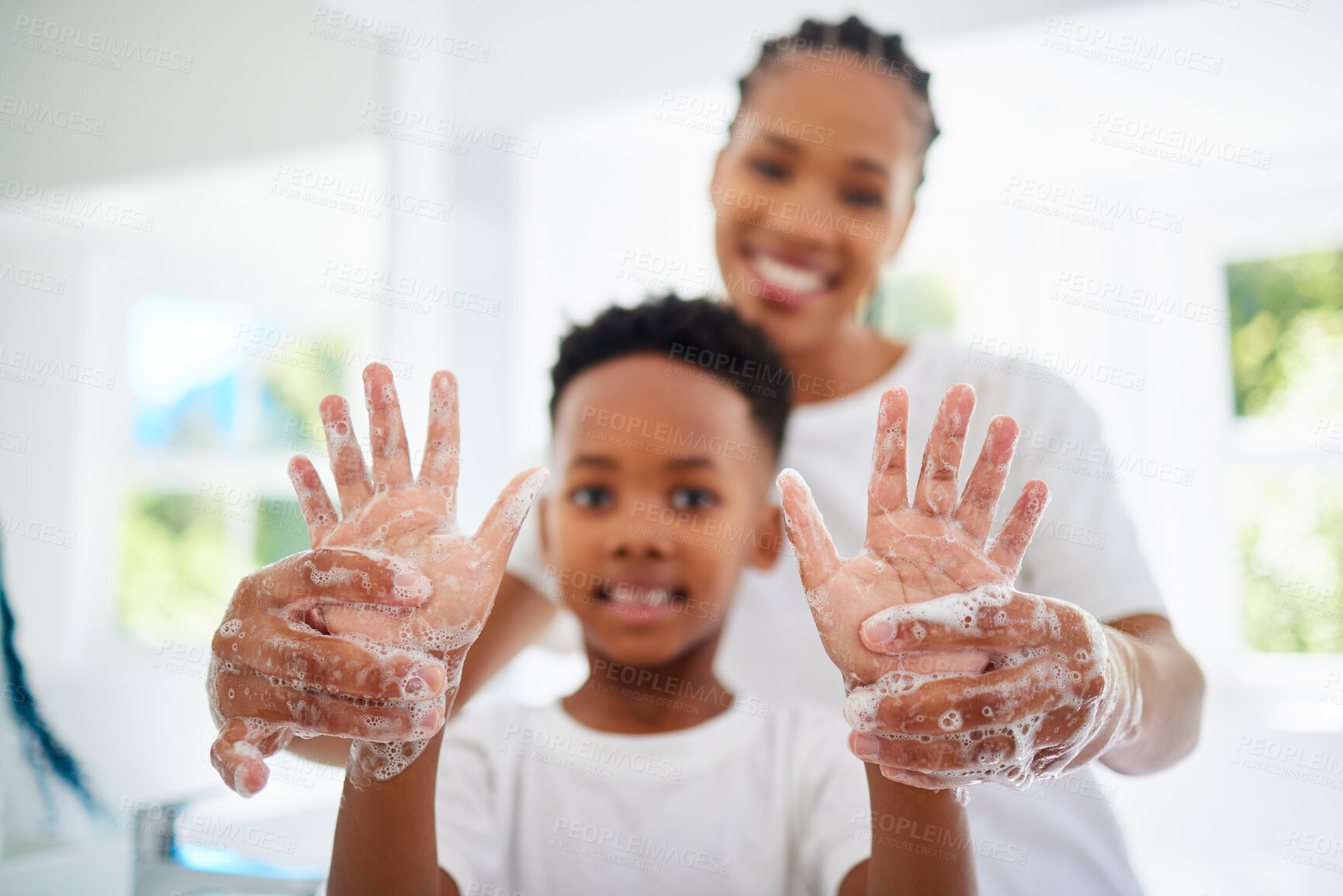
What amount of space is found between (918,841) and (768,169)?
706 mm

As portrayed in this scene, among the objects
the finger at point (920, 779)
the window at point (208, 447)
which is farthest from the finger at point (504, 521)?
the window at point (208, 447)

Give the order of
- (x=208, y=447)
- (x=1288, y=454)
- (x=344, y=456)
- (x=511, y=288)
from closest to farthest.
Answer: (x=344, y=456) < (x=208, y=447) < (x=1288, y=454) < (x=511, y=288)

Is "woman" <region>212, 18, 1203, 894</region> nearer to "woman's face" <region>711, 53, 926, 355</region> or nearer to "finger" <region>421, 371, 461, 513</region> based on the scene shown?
"woman's face" <region>711, 53, 926, 355</region>

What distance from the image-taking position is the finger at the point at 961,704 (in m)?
0.44

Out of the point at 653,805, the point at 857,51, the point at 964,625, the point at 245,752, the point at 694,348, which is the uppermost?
the point at 857,51

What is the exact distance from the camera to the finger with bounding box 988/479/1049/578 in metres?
0.49

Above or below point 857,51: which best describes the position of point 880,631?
below

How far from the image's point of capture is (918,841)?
0.52 m

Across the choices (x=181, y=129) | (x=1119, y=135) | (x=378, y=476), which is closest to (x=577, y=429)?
(x=378, y=476)

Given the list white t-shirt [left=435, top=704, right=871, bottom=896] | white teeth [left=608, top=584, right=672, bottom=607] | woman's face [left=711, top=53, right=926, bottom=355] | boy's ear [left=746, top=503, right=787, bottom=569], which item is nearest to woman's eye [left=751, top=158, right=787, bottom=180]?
woman's face [left=711, top=53, right=926, bottom=355]

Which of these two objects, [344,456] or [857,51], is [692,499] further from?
[857,51]

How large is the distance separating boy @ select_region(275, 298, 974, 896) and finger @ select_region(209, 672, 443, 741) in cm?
21

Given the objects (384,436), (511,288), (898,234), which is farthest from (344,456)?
(511,288)

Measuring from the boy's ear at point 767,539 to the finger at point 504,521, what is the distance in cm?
38
